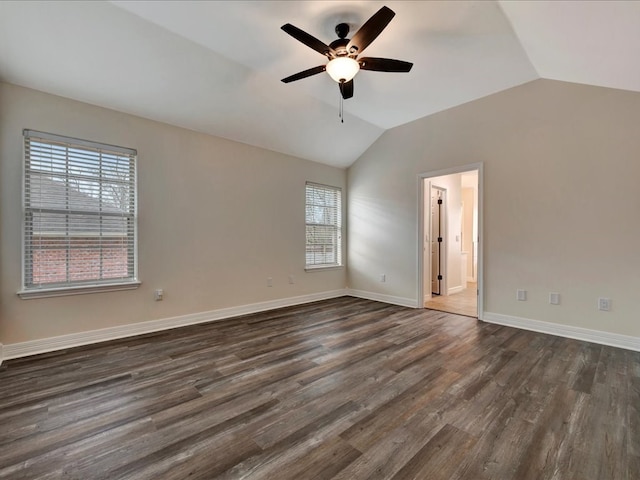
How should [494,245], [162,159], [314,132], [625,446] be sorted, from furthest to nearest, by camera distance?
[314,132], [494,245], [162,159], [625,446]

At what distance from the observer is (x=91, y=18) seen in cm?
243

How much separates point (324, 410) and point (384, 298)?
348 centimetres

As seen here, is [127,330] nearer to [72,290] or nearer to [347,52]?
[72,290]

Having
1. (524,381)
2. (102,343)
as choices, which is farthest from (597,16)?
(102,343)

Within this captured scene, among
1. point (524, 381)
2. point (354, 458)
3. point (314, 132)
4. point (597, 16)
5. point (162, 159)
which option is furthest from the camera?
point (314, 132)

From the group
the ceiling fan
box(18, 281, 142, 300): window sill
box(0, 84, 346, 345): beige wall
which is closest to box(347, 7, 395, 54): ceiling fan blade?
the ceiling fan

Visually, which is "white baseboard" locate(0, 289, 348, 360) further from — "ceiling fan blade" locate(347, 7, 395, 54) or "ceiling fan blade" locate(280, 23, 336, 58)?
"ceiling fan blade" locate(347, 7, 395, 54)

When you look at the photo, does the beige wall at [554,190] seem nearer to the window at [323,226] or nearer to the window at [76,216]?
the window at [323,226]

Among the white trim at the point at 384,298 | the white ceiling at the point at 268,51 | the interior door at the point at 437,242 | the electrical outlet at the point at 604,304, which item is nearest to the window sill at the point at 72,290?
the white ceiling at the point at 268,51

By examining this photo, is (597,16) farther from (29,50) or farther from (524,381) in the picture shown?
(29,50)

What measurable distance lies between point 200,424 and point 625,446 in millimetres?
2445

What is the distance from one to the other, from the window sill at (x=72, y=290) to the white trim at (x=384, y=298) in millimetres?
3668

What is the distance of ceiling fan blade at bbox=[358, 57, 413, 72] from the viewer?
8.29 ft

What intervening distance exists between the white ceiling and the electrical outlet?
7.18ft
